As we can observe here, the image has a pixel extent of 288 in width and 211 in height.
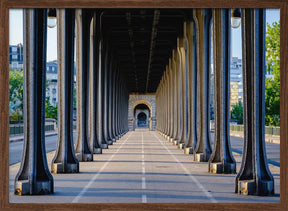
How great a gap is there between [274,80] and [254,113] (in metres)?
49.2

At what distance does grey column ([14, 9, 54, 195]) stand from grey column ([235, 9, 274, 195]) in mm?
5930

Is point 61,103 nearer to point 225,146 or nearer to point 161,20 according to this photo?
point 225,146

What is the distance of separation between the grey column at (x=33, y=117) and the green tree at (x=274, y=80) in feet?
157

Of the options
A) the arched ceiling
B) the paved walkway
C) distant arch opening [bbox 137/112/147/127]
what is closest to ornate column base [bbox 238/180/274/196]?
the paved walkway

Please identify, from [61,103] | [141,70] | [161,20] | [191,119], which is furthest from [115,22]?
[141,70]

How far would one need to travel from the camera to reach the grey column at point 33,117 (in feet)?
48.8

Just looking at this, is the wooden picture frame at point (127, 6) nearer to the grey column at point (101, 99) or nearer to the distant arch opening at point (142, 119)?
the grey column at point (101, 99)

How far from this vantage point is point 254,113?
15336 millimetres

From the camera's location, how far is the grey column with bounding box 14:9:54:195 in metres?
14.9

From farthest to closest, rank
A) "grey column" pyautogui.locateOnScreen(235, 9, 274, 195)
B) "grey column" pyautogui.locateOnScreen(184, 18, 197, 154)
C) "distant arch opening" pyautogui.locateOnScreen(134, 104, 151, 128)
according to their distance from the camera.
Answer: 1. "distant arch opening" pyautogui.locateOnScreen(134, 104, 151, 128)
2. "grey column" pyautogui.locateOnScreen(184, 18, 197, 154)
3. "grey column" pyautogui.locateOnScreen(235, 9, 274, 195)

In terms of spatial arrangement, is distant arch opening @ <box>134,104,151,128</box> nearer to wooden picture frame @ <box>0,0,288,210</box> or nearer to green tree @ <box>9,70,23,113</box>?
green tree @ <box>9,70,23,113</box>

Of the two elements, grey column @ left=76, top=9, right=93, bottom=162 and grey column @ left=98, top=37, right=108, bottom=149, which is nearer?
grey column @ left=76, top=9, right=93, bottom=162

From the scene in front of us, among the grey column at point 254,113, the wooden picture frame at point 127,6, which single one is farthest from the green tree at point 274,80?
the wooden picture frame at point 127,6

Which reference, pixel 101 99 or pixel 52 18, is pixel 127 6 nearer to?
pixel 52 18
